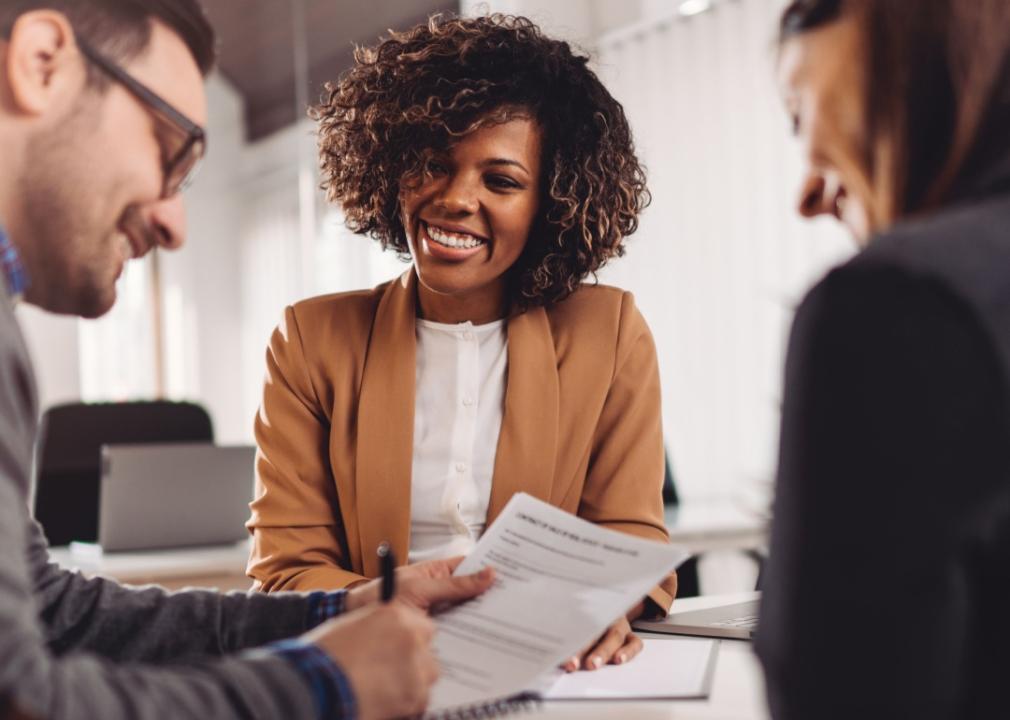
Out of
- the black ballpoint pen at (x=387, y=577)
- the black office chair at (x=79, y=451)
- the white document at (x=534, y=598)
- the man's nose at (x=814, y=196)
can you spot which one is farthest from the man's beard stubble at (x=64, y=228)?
the black office chair at (x=79, y=451)

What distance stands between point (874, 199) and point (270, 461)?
1.13 meters

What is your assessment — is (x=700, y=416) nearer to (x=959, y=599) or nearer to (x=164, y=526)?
(x=164, y=526)

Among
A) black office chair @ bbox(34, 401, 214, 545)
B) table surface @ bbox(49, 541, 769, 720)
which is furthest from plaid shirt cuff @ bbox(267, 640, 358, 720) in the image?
black office chair @ bbox(34, 401, 214, 545)

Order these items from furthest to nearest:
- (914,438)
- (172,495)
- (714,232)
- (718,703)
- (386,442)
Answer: (714,232)
(172,495)
(386,442)
(718,703)
(914,438)

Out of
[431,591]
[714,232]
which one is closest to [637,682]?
[431,591]

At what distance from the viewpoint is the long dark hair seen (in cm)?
77

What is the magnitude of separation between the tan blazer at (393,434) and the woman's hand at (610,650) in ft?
0.82

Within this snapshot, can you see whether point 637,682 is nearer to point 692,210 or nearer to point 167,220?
point 167,220

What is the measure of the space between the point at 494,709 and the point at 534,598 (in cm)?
14

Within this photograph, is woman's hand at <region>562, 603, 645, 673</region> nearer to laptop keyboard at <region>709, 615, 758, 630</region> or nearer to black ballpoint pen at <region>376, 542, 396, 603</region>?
laptop keyboard at <region>709, 615, 758, 630</region>

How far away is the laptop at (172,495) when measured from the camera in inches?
104

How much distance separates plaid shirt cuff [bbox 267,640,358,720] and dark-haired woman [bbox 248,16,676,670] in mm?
686

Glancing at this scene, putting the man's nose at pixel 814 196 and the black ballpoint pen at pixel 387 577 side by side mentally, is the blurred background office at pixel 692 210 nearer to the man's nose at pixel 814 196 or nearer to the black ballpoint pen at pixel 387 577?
the man's nose at pixel 814 196

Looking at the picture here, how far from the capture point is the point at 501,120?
5.69 ft
